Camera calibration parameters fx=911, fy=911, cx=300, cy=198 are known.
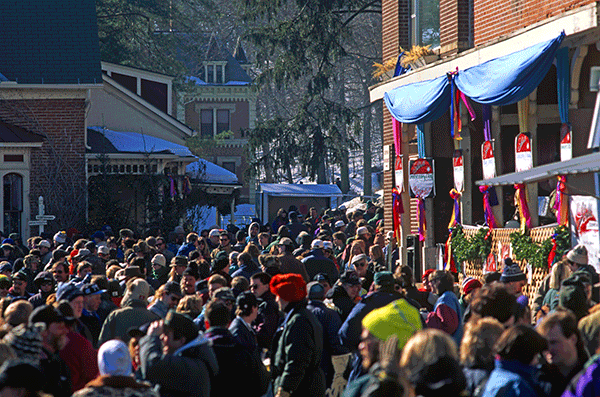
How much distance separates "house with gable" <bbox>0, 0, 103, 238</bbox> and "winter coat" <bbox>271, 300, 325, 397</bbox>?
19.4 m

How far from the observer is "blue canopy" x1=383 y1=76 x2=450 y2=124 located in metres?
15.5

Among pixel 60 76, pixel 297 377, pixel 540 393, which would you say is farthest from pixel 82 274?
pixel 60 76

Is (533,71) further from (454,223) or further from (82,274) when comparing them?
(82,274)

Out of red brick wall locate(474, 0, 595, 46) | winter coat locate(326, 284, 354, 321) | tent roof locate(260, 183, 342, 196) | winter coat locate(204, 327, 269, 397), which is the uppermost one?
red brick wall locate(474, 0, 595, 46)

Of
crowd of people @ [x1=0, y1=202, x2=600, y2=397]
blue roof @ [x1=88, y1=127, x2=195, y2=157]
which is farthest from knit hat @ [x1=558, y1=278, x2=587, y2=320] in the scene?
blue roof @ [x1=88, y1=127, x2=195, y2=157]

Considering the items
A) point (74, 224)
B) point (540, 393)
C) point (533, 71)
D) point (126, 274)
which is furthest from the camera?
point (74, 224)

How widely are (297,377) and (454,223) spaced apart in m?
8.94

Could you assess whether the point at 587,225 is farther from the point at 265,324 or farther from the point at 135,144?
the point at 135,144

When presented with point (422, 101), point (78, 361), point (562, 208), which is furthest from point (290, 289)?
point (422, 101)

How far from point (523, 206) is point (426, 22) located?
767cm

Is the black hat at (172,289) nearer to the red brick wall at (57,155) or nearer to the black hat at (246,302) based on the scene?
the black hat at (246,302)

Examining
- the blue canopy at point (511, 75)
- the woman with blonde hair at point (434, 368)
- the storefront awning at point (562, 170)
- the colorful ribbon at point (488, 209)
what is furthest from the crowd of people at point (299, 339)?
the colorful ribbon at point (488, 209)

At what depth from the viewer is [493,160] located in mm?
14156

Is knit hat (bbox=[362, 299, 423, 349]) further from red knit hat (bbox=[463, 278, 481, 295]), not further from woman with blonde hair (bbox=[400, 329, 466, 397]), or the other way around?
red knit hat (bbox=[463, 278, 481, 295])
